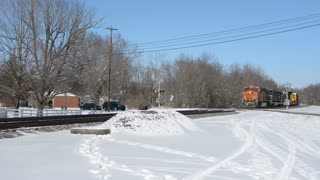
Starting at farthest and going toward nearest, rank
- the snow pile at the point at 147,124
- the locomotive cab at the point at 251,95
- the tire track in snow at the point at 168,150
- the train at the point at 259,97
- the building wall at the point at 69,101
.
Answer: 1. the building wall at the point at 69,101
2. the train at the point at 259,97
3. the locomotive cab at the point at 251,95
4. the snow pile at the point at 147,124
5. the tire track in snow at the point at 168,150

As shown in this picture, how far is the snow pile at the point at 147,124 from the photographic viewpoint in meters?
20.0

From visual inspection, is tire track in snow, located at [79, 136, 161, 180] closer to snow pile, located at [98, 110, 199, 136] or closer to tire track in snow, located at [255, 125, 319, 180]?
tire track in snow, located at [255, 125, 319, 180]

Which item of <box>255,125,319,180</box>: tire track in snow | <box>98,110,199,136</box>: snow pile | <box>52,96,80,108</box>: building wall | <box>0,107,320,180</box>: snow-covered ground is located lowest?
<box>255,125,319,180</box>: tire track in snow

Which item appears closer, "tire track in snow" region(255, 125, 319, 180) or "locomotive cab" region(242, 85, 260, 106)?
"tire track in snow" region(255, 125, 319, 180)

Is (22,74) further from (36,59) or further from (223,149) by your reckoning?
(223,149)

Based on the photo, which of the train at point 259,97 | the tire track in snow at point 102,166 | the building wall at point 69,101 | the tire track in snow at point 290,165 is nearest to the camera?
the tire track in snow at point 102,166

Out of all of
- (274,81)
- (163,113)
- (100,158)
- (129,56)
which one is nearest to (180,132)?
(163,113)

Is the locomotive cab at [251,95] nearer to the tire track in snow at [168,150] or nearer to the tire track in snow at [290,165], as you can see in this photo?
the tire track in snow at [290,165]

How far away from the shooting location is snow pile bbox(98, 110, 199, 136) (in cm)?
2003

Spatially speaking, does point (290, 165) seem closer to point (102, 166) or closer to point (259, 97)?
point (102, 166)

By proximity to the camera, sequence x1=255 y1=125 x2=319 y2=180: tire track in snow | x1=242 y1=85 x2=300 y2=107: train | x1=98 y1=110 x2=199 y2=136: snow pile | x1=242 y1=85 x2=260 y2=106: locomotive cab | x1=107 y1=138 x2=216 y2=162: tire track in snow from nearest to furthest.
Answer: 1. x1=255 y1=125 x2=319 y2=180: tire track in snow
2. x1=107 y1=138 x2=216 y2=162: tire track in snow
3. x1=98 y1=110 x2=199 y2=136: snow pile
4. x1=242 y1=85 x2=260 y2=106: locomotive cab
5. x1=242 y1=85 x2=300 y2=107: train

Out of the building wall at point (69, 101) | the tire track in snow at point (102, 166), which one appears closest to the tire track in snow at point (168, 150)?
the tire track in snow at point (102, 166)

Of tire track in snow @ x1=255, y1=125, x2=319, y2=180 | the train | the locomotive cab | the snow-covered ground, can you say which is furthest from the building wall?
tire track in snow @ x1=255, y1=125, x2=319, y2=180

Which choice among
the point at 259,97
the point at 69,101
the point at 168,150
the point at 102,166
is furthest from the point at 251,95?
the point at 102,166
